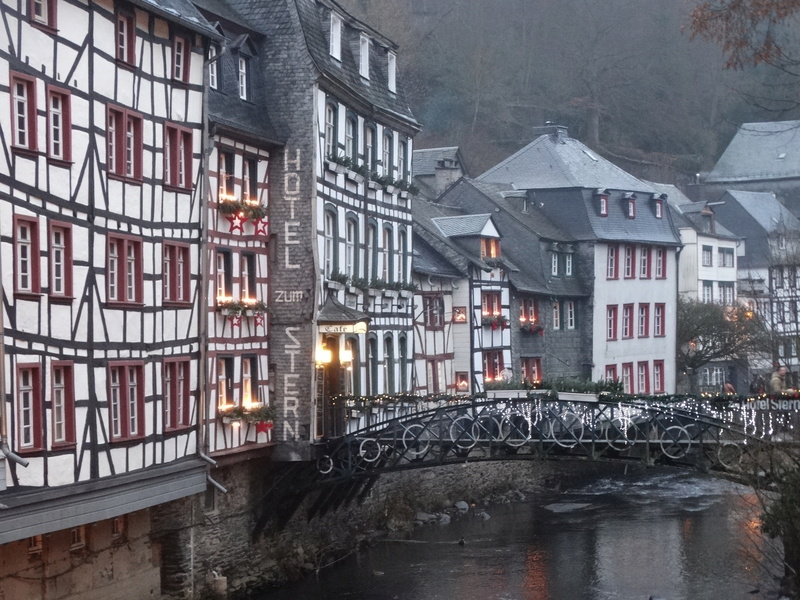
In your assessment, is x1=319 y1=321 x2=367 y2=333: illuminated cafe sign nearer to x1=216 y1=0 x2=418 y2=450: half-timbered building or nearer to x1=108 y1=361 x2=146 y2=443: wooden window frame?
x1=216 y1=0 x2=418 y2=450: half-timbered building

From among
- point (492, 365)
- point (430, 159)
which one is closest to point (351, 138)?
point (492, 365)

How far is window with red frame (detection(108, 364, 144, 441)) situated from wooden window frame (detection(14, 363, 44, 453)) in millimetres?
2479

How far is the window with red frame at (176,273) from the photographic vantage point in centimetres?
2647

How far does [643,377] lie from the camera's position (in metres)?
62.4

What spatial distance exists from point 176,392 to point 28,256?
5.92 metres

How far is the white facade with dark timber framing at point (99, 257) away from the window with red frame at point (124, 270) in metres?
0.04

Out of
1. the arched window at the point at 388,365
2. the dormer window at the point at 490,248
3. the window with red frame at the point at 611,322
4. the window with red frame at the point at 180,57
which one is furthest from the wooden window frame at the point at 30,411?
the window with red frame at the point at 611,322

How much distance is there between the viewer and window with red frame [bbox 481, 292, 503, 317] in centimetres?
4981

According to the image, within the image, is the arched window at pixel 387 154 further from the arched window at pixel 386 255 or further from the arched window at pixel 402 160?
the arched window at pixel 386 255

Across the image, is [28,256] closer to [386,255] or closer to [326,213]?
[326,213]

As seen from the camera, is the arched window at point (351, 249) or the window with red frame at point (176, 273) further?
the arched window at point (351, 249)

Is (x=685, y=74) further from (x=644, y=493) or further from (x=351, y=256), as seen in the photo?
(x=351, y=256)

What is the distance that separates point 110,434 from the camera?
2408 cm

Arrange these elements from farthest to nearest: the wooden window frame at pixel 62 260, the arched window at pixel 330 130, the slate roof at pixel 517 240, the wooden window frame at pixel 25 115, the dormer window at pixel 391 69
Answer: the slate roof at pixel 517 240 → the dormer window at pixel 391 69 → the arched window at pixel 330 130 → the wooden window frame at pixel 62 260 → the wooden window frame at pixel 25 115
